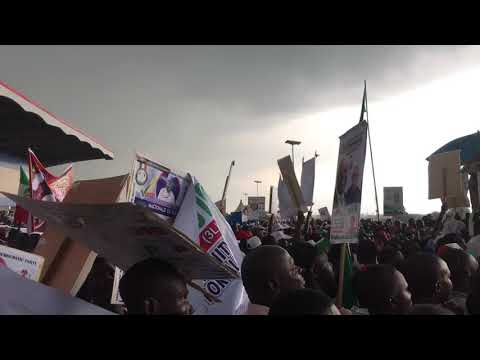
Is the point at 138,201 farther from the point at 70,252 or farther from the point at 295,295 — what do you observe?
the point at 295,295

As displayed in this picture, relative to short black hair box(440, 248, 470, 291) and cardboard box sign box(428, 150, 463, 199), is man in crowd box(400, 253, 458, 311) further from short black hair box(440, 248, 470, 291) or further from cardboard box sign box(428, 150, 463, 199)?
cardboard box sign box(428, 150, 463, 199)

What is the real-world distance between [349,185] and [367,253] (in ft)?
6.16

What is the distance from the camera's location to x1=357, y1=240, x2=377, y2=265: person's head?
16.4 ft

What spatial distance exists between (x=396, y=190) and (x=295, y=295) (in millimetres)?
14670

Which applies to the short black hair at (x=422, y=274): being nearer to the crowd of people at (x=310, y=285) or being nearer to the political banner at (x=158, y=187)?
the crowd of people at (x=310, y=285)

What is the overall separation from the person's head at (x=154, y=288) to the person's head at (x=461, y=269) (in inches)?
104

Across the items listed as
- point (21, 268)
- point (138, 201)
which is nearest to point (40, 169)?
point (138, 201)

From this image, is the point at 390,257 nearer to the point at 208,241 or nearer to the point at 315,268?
the point at 315,268

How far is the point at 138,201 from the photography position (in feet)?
10.3

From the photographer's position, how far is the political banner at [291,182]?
6.42 m

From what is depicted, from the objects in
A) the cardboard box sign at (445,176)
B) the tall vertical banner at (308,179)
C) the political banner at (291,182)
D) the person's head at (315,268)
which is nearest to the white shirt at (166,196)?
the person's head at (315,268)

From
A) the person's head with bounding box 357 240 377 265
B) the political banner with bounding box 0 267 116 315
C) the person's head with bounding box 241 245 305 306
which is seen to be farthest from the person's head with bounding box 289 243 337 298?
the political banner with bounding box 0 267 116 315

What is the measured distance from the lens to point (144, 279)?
2.00 m

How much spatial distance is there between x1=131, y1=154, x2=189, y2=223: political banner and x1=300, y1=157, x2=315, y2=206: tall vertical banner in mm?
5276
